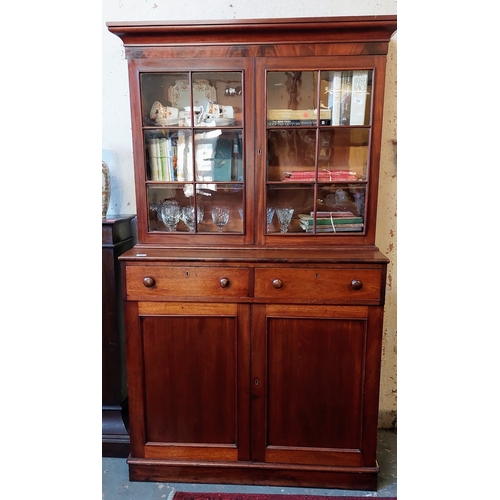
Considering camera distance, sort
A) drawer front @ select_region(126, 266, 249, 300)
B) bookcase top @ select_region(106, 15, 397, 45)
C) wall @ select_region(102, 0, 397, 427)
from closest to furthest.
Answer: bookcase top @ select_region(106, 15, 397, 45) < drawer front @ select_region(126, 266, 249, 300) < wall @ select_region(102, 0, 397, 427)

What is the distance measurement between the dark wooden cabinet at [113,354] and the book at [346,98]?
112 centimetres

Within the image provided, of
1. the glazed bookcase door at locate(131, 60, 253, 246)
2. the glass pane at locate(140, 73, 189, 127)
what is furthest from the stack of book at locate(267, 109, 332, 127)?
the glass pane at locate(140, 73, 189, 127)

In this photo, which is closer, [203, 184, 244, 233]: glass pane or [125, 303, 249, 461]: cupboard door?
[125, 303, 249, 461]: cupboard door

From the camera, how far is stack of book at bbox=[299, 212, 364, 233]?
5.58ft

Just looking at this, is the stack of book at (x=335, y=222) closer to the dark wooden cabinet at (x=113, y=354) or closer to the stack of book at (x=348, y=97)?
the stack of book at (x=348, y=97)

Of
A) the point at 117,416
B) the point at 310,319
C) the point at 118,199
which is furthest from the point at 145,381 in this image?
the point at 118,199

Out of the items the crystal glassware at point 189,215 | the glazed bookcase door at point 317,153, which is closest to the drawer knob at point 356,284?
the glazed bookcase door at point 317,153

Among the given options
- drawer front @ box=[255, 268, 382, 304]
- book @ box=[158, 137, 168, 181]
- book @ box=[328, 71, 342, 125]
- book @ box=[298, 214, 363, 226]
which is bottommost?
drawer front @ box=[255, 268, 382, 304]

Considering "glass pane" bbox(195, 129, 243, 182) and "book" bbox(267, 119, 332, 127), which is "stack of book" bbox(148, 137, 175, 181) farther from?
"book" bbox(267, 119, 332, 127)

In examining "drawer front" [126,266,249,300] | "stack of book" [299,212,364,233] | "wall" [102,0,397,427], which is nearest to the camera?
"drawer front" [126,266,249,300]

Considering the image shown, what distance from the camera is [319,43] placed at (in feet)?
5.06

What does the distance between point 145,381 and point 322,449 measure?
32.1 inches

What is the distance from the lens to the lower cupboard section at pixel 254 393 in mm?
1620

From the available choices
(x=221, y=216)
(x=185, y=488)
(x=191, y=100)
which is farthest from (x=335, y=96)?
(x=185, y=488)
